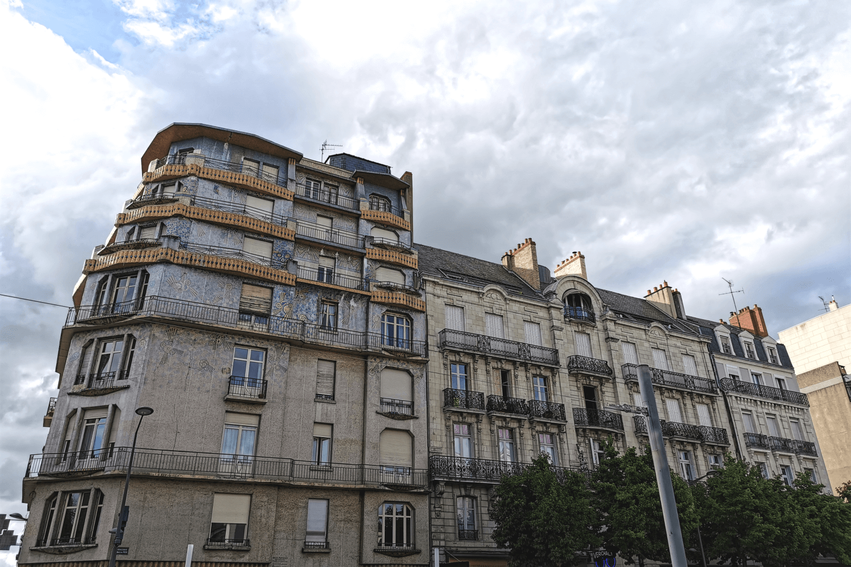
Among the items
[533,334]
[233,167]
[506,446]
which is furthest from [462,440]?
[233,167]

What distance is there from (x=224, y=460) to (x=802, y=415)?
37145mm

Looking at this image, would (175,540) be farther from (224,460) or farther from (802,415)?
(802,415)

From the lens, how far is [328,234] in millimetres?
31469

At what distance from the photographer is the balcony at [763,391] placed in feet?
131

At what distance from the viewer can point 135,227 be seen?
91.7 feet

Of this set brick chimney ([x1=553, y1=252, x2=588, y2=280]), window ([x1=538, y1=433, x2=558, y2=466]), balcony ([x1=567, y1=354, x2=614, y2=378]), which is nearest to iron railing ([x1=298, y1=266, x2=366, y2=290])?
window ([x1=538, y1=433, x2=558, y2=466])

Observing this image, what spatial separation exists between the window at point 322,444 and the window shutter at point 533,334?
12.2 m

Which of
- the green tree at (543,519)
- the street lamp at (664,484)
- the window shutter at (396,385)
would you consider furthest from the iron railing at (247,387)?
the street lamp at (664,484)

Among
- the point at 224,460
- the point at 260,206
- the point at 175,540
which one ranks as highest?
the point at 260,206

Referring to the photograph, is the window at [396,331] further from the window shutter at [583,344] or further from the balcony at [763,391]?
the balcony at [763,391]

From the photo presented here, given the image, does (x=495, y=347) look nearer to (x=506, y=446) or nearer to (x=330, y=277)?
(x=506, y=446)

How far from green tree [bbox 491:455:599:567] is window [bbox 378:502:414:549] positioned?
345cm

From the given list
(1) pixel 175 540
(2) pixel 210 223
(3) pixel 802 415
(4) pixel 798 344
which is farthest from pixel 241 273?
(4) pixel 798 344

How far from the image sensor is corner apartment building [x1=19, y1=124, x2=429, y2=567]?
891 inches
